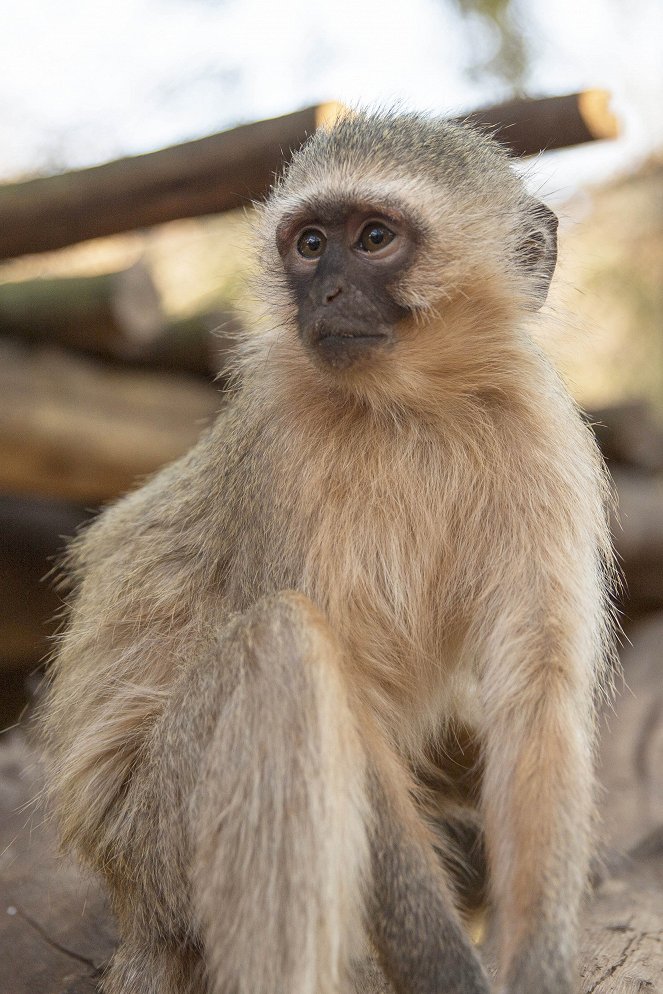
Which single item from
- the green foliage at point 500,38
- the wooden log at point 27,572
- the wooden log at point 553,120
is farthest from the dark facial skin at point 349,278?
the green foliage at point 500,38

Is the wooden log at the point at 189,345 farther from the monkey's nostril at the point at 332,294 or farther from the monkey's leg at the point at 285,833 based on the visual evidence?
the monkey's leg at the point at 285,833

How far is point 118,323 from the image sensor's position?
233 inches

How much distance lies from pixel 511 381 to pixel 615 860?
2.54 m

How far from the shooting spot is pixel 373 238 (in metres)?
3.45

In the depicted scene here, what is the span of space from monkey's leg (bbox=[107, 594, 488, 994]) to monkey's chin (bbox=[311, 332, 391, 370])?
0.86 m

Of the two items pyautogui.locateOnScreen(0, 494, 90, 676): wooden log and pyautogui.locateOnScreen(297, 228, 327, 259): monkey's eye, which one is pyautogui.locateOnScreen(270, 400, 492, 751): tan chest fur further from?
pyautogui.locateOnScreen(0, 494, 90, 676): wooden log

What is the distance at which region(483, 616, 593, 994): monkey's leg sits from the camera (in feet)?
9.12

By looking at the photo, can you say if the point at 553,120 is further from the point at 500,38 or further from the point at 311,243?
the point at 500,38

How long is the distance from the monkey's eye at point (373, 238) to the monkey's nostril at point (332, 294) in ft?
0.79

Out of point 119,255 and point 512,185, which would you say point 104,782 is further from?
point 119,255

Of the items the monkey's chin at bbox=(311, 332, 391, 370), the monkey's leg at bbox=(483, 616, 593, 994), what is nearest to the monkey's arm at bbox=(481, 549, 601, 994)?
the monkey's leg at bbox=(483, 616, 593, 994)

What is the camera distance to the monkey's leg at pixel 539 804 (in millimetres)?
2779

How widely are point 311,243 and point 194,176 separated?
5.36 feet

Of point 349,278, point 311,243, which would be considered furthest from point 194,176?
point 349,278
